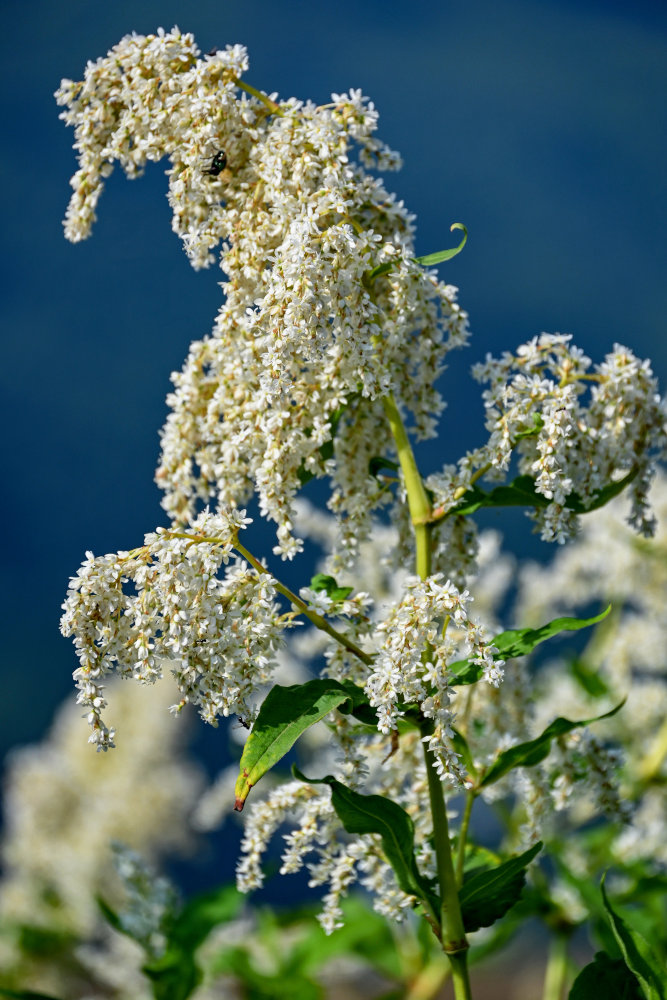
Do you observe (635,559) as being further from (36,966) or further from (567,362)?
(36,966)

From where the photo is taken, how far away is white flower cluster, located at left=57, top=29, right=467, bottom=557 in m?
0.76

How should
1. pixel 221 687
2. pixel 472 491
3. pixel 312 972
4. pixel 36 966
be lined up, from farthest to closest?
pixel 36 966, pixel 312 972, pixel 472 491, pixel 221 687

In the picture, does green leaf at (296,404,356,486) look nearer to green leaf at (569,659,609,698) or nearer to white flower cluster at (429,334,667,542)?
white flower cluster at (429,334,667,542)

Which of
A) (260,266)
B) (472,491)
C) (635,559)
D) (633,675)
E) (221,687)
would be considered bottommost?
(221,687)

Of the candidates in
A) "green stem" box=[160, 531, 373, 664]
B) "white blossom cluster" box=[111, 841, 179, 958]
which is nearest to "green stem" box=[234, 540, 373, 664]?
"green stem" box=[160, 531, 373, 664]

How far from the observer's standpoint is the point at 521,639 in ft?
2.65

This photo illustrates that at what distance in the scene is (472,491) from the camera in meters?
0.84

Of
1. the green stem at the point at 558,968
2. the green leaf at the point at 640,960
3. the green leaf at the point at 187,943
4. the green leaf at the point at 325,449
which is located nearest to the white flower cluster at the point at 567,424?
the green leaf at the point at 325,449

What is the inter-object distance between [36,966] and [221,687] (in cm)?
183

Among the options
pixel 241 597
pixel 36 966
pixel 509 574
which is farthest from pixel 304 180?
pixel 36 966

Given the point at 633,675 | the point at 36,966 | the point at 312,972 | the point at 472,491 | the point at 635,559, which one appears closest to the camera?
the point at 472,491

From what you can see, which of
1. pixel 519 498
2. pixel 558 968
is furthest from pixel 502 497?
pixel 558 968

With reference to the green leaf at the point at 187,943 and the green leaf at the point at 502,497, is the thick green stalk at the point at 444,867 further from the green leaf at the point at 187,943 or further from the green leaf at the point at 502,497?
the green leaf at the point at 187,943

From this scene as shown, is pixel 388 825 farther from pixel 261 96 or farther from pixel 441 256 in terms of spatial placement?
pixel 261 96
